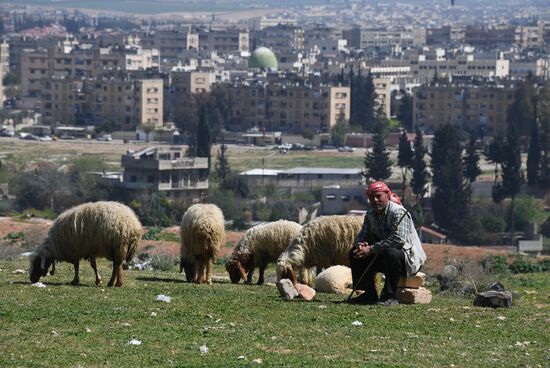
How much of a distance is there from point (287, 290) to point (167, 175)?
53.2 meters

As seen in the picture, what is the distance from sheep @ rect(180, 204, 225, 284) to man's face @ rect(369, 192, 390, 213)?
16.3 ft

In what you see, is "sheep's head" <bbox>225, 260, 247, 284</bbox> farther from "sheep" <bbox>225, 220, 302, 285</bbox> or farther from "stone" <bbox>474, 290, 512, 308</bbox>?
"stone" <bbox>474, 290, 512, 308</bbox>

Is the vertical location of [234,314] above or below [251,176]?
above

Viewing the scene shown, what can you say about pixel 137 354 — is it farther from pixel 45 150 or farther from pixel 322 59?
pixel 322 59

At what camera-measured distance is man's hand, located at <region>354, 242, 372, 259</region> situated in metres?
18.7

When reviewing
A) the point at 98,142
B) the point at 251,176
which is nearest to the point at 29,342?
the point at 251,176

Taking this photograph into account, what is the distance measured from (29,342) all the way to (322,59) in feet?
514

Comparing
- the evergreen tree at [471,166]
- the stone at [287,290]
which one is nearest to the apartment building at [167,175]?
the evergreen tree at [471,166]

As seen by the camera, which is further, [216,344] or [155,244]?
[155,244]

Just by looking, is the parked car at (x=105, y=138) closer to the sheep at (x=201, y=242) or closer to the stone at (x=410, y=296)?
the sheep at (x=201, y=242)

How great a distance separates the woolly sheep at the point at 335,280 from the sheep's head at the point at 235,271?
2.46 metres

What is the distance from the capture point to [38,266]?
21.6m

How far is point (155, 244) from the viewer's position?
38.2 m

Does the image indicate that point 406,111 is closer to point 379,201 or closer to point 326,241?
point 326,241
